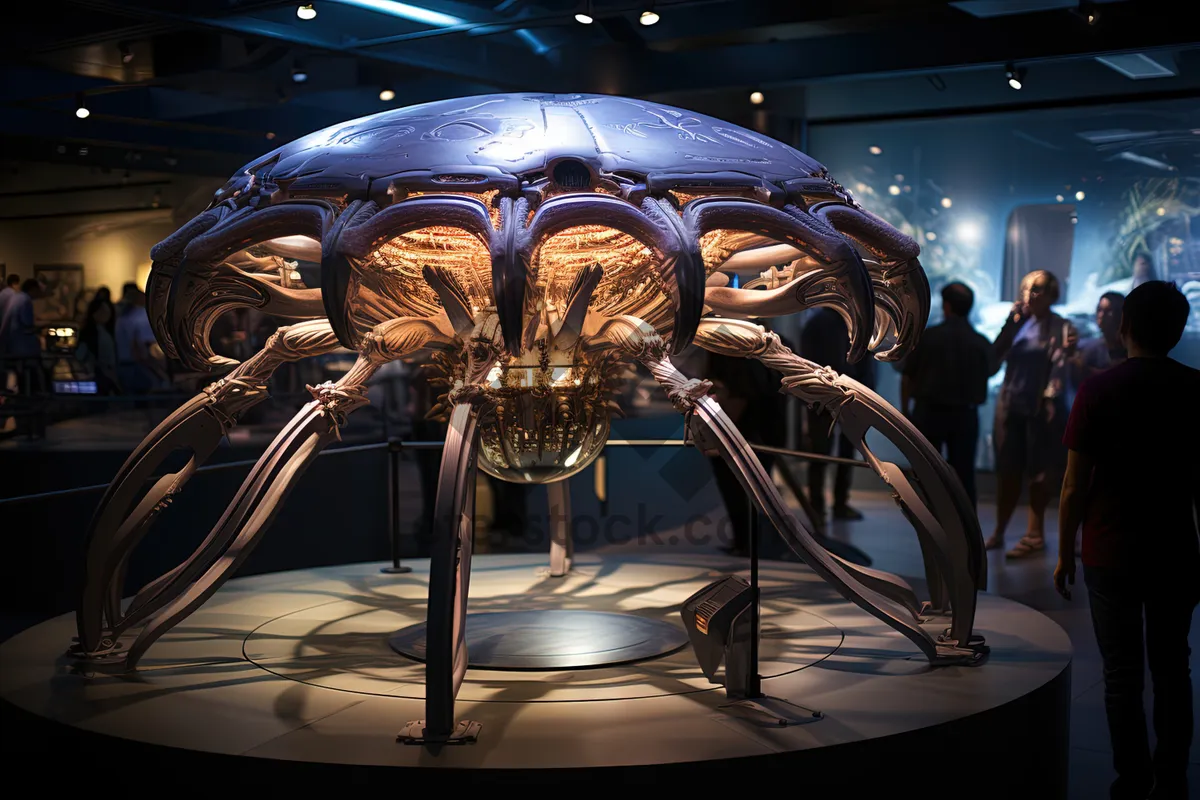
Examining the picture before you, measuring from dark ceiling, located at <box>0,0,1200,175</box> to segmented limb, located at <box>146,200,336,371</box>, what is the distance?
2.58m

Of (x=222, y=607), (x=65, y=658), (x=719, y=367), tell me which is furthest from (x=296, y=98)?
(x=65, y=658)

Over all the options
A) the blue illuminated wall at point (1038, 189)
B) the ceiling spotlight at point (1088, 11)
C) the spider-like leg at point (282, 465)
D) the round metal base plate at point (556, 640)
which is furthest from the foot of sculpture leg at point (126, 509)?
the ceiling spotlight at point (1088, 11)

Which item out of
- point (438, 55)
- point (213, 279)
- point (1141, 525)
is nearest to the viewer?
point (1141, 525)

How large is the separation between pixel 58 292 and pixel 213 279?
11.5 ft

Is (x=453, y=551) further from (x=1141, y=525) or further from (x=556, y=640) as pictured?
(x=1141, y=525)

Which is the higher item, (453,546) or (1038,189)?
(1038,189)

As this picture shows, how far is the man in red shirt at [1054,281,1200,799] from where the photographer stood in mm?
3660

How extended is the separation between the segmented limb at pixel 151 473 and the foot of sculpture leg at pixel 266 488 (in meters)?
0.18

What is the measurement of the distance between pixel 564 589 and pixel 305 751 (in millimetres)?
2503

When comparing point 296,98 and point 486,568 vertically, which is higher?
point 296,98

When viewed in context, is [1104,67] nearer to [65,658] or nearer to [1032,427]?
[1032,427]

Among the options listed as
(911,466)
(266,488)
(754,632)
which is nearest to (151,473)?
(266,488)

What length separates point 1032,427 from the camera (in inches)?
307

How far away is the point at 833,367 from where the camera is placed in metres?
7.89
